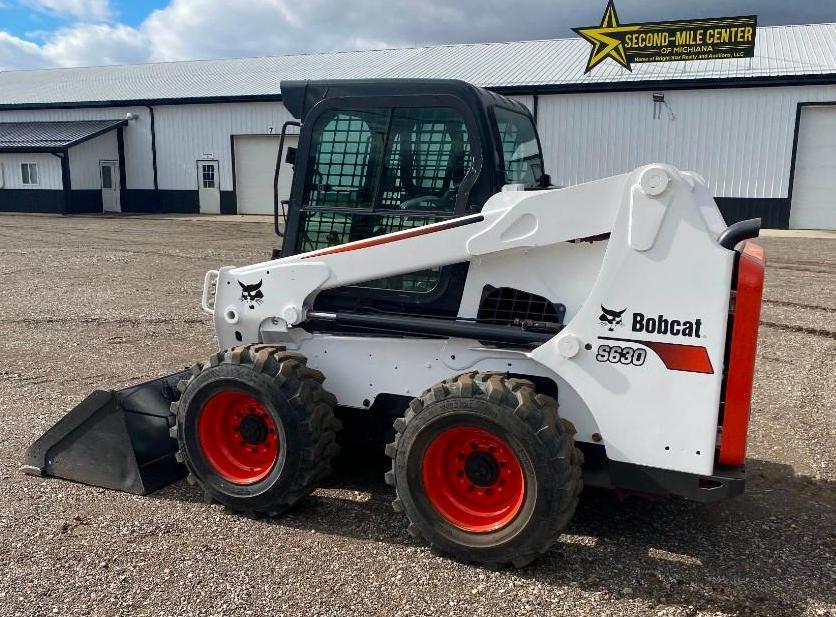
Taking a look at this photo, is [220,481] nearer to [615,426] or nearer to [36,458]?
[36,458]

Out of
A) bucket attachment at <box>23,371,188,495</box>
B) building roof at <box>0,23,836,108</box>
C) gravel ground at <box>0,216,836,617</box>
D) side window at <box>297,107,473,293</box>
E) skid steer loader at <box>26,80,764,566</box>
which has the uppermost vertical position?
building roof at <box>0,23,836,108</box>

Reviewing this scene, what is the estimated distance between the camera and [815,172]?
2194 cm

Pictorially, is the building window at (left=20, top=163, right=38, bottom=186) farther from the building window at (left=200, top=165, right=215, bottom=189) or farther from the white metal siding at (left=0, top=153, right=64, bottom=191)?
the building window at (left=200, top=165, right=215, bottom=189)

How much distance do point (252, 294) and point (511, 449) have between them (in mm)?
1755

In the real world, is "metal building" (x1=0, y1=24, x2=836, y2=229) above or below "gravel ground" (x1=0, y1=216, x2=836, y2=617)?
above

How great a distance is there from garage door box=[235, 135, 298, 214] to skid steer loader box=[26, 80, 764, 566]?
25.1 meters

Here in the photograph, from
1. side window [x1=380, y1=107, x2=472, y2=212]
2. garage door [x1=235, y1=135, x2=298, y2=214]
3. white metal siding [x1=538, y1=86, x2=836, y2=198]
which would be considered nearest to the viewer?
side window [x1=380, y1=107, x2=472, y2=212]

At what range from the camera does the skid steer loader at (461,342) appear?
3.32 meters

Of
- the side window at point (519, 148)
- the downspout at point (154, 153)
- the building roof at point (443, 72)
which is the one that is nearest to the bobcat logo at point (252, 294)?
the side window at point (519, 148)

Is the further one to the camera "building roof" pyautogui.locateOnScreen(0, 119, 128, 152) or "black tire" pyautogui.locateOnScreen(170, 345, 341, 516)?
"building roof" pyautogui.locateOnScreen(0, 119, 128, 152)

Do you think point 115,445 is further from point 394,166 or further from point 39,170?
→ point 39,170

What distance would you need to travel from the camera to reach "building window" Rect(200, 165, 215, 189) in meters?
29.9

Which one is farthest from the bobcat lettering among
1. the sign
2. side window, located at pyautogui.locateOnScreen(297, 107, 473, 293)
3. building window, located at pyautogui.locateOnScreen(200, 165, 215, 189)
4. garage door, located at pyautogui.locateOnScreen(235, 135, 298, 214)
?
building window, located at pyautogui.locateOnScreen(200, 165, 215, 189)

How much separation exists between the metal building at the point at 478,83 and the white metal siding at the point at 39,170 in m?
0.06
